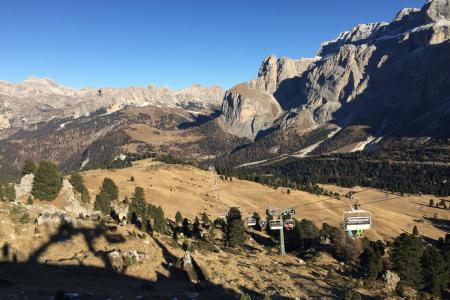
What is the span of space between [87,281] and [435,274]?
55.9 m

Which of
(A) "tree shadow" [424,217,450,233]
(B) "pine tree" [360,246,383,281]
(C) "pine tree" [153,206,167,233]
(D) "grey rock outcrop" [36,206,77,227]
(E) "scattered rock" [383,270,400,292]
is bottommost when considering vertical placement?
(A) "tree shadow" [424,217,450,233]

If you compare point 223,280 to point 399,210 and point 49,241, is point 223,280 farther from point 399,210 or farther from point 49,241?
point 399,210

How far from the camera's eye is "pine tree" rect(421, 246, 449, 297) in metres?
66.8

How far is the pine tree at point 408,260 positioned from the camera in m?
68.1

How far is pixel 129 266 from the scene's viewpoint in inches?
1870

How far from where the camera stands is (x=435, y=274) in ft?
222

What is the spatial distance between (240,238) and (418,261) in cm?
3321

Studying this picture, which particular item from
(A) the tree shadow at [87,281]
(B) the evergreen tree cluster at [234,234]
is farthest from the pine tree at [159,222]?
(A) the tree shadow at [87,281]

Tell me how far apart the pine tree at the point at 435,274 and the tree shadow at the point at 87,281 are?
39.9 meters

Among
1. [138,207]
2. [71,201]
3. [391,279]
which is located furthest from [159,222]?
[391,279]

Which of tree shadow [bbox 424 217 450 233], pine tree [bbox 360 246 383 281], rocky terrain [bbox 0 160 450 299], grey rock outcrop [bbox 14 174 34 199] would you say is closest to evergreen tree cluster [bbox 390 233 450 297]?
rocky terrain [bbox 0 160 450 299]

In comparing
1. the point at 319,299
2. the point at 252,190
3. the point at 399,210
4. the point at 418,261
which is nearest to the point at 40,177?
the point at 319,299

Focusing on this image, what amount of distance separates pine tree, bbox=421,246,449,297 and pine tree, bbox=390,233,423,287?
3.96 ft

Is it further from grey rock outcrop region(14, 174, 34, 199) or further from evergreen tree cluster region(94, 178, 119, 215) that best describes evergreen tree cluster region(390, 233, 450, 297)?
grey rock outcrop region(14, 174, 34, 199)
